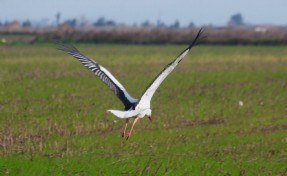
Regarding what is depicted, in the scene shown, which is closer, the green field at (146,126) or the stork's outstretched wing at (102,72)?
the green field at (146,126)

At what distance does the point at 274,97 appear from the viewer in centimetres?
2762

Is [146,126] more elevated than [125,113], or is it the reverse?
[125,113]

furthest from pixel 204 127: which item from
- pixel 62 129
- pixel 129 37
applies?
pixel 129 37

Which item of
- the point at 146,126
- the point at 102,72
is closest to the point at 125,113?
the point at 102,72

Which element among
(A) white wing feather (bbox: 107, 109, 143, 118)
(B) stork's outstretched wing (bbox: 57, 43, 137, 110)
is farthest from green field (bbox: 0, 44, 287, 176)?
(B) stork's outstretched wing (bbox: 57, 43, 137, 110)

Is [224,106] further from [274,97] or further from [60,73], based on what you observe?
[60,73]

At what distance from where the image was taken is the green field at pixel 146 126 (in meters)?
14.6

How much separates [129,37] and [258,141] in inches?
2504

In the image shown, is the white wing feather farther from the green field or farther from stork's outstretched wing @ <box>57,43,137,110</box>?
the green field

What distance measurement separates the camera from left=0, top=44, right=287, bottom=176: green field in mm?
14625

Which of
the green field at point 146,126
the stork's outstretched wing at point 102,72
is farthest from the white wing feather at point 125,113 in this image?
the green field at point 146,126

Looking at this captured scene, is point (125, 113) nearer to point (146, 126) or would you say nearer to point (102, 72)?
point (102, 72)

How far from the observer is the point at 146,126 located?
2016 cm

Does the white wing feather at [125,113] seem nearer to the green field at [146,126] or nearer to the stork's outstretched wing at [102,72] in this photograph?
the stork's outstretched wing at [102,72]
